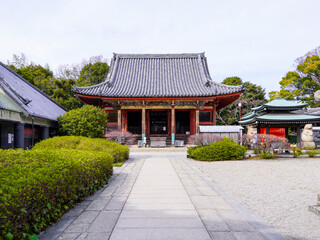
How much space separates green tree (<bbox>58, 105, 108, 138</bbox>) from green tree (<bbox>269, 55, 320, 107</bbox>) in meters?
23.9

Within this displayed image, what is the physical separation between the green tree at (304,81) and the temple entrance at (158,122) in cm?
1555

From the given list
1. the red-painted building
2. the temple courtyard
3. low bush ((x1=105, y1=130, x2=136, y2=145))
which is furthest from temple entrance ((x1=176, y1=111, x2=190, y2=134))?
the temple courtyard

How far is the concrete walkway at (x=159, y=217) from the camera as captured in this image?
320cm

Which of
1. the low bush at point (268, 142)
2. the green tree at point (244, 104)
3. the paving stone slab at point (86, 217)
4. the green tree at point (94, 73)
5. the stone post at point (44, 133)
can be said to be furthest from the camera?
the green tree at point (94, 73)

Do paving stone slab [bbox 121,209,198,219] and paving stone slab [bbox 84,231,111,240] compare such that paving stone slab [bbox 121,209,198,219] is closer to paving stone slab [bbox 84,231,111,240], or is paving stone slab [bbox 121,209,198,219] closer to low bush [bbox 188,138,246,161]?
paving stone slab [bbox 84,231,111,240]

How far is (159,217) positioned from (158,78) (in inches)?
817

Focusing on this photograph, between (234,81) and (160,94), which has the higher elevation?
(234,81)

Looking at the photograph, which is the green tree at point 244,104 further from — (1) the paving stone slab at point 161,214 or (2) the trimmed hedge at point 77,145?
(1) the paving stone slab at point 161,214

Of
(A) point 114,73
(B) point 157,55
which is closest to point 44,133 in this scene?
(A) point 114,73

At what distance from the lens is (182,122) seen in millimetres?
23031

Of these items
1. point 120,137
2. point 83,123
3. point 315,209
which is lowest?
point 315,209

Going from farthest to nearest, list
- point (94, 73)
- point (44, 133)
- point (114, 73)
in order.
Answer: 1. point (94, 73)
2. point (114, 73)
3. point (44, 133)

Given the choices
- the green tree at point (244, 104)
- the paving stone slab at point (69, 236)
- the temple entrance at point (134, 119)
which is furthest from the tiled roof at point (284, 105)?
the paving stone slab at point (69, 236)

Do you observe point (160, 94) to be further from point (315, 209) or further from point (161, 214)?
point (315, 209)
